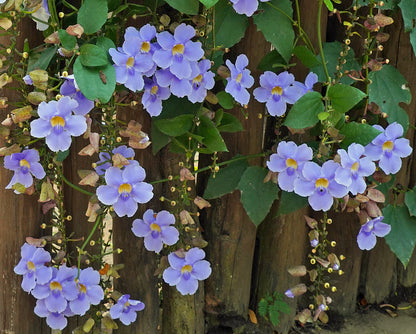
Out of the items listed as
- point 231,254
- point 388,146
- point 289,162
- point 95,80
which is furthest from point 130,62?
point 231,254

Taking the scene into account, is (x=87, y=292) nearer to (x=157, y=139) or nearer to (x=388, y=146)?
(x=157, y=139)

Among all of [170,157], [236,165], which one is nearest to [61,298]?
[170,157]

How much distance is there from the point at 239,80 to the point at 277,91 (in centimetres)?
14

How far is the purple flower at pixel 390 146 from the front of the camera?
173 cm

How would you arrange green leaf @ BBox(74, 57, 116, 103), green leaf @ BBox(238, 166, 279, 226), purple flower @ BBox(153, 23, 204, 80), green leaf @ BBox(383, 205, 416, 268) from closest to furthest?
1. green leaf @ BBox(74, 57, 116, 103)
2. purple flower @ BBox(153, 23, 204, 80)
3. green leaf @ BBox(238, 166, 279, 226)
4. green leaf @ BBox(383, 205, 416, 268)

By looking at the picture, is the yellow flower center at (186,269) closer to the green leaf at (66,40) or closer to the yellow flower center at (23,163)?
the yellow flower center at (23,163)

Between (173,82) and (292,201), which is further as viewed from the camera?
(292,201)

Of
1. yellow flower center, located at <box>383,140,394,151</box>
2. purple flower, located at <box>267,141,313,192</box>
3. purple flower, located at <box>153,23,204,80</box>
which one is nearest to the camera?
purple flower, located at <box>153,23,204,80</box>

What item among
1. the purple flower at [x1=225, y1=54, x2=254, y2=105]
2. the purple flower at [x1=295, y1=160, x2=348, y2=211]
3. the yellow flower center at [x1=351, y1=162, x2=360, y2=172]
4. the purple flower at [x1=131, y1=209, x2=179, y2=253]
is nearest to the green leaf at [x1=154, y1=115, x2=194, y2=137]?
the purple flower at [x1=225, y1=54, x2=254, y2=105]

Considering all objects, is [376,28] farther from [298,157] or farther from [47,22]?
[47,22]

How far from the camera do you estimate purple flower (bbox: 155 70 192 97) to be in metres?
1.58

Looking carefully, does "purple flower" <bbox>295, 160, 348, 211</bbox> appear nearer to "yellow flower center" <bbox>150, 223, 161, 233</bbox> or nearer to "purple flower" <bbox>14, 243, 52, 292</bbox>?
"yellow flower center" <bbox>150, 223, 161, 233</bbox>

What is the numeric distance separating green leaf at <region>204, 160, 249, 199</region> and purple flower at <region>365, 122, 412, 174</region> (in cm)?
42

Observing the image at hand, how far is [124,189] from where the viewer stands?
1592 millimetres
